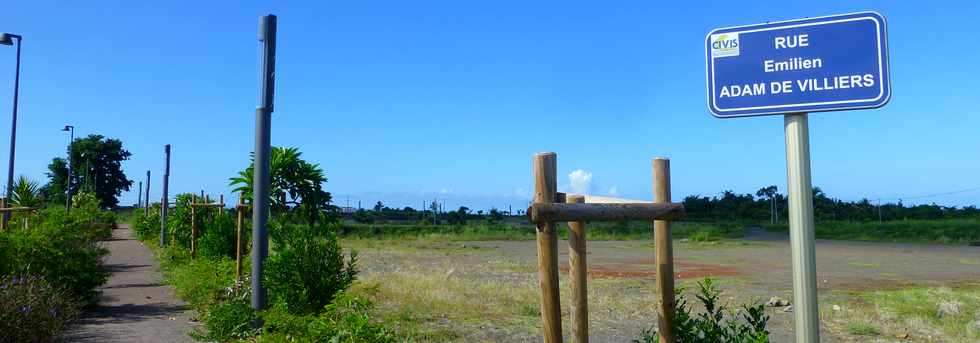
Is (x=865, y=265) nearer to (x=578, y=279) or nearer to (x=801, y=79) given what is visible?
(x=578, y=279)

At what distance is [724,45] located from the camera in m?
3.09

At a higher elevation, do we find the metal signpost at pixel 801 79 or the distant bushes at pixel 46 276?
the metal signpost at pixel 801 79

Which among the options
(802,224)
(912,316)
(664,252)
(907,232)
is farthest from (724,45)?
(907,232)

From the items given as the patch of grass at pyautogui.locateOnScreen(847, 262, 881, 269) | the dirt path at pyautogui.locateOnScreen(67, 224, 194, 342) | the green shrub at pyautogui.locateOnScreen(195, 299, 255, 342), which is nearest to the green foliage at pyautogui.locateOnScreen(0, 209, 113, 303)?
the dirt path at pyautogui.locateOnScreen(67, 224, 194, 342)

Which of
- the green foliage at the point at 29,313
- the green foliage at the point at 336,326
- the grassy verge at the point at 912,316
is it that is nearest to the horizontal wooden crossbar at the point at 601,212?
the green foliage at the point at 336,326

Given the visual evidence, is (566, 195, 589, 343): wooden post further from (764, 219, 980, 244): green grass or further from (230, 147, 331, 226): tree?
(764, 219, 980, 244): green grass

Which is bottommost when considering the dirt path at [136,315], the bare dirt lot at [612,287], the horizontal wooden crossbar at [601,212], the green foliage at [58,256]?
the bare dirt lot at [612,287]

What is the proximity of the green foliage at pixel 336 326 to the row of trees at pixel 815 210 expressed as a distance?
68.8 m

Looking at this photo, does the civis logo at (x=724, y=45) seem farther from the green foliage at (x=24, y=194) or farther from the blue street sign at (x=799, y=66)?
the green foliage at (x=24, y=194)

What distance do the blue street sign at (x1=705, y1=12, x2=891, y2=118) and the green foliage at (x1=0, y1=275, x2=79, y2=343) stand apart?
6.17 metres

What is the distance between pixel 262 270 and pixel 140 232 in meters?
27.7

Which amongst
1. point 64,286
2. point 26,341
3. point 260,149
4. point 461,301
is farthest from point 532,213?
point 461,301

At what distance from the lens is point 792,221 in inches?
121

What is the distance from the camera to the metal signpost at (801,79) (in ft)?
9.55
